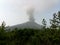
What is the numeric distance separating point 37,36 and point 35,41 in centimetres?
67

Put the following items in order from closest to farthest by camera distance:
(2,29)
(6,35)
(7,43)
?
(7,43) < (6,35) < (2,29)

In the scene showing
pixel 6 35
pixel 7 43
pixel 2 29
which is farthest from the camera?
pixel 2 29

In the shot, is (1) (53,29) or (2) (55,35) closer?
(2) (55,35)

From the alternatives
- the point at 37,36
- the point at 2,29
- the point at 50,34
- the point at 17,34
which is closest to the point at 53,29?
the point at 50,34

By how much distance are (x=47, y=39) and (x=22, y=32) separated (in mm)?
1938

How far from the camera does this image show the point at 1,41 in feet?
40.1

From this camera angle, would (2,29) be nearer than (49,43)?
No

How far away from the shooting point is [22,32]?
13.3 m

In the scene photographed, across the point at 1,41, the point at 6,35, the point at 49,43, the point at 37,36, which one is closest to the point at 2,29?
the point at 6,35

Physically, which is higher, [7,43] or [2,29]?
[2,29]

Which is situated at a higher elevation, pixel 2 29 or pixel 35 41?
pixel 2 29

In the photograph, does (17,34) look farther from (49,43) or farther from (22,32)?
(49,43)

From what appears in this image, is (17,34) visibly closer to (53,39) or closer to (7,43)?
(7,43)

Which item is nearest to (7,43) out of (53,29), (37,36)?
(37,36)
